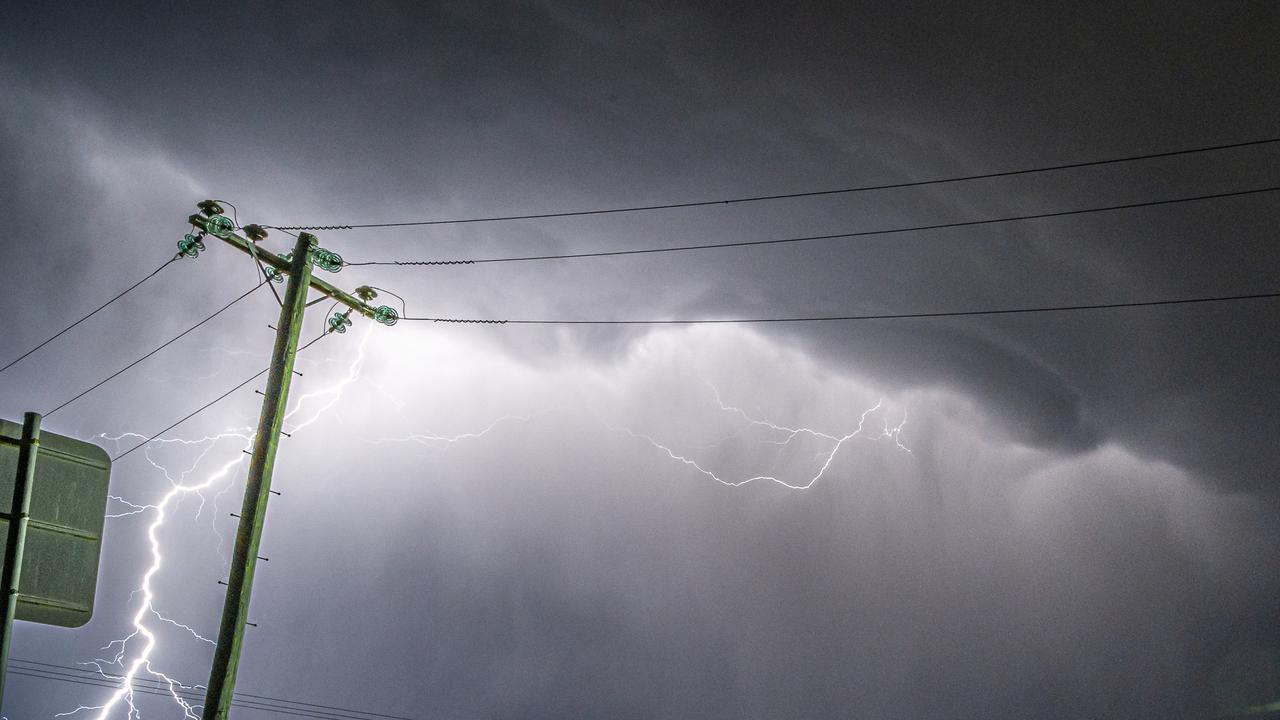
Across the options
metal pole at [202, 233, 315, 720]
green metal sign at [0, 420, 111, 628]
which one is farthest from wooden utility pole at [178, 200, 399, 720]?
green metal sign at [0, 420, 111, 628]

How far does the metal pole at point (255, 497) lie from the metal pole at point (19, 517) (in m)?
4.51

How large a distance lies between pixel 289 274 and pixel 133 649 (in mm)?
23624

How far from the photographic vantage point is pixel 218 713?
277 inches

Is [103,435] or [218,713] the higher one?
[103,435]

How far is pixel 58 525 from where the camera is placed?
9.41 feet

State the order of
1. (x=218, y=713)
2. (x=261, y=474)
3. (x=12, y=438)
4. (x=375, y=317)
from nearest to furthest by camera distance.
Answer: (x=12, y=438) → (x=218, y=713) → (x=261, y=474) → (x=375, y=317)

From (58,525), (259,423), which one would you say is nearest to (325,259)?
(259,423)

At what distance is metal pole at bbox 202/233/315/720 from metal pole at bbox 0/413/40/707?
14.8ft

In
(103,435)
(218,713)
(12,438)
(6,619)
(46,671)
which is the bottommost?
(46,671)

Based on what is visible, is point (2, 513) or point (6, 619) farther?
point (2, 513)

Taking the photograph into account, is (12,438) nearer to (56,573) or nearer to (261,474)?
(56,573)

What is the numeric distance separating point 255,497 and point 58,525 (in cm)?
512

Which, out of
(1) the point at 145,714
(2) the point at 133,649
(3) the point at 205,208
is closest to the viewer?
(3) the point at 205,208

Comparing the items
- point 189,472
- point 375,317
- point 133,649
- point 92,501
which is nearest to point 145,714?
point 133,649
